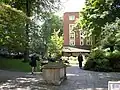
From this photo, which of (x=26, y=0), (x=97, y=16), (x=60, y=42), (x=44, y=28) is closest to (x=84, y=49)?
(x=60, y=42)

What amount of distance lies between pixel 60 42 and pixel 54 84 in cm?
4966

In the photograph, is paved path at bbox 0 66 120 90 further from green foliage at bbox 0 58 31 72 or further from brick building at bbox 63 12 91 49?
brick building at bbox 63 12 91 49

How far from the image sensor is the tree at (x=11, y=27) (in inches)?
702

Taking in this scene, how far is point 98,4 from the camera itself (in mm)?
40094

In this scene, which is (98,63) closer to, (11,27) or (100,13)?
(100,13)

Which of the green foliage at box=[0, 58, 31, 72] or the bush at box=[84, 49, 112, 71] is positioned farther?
the green foliage at box=[0, 58, 31, 72]

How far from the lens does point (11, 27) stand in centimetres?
1961

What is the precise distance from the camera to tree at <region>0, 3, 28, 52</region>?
1784cm

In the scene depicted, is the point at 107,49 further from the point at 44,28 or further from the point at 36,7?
the point at 44,28

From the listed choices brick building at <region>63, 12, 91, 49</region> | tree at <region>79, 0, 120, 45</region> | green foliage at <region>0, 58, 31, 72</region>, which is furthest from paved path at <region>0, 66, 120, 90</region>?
brick building at <region>63, 12, 91, 49</region>

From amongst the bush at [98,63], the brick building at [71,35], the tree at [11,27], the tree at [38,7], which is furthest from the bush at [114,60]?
the brick building at [71,35]

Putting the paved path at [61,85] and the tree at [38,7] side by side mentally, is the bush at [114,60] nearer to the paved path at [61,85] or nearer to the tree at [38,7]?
the paved path at [61,85]

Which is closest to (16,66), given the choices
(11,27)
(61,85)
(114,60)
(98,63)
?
(98,63)

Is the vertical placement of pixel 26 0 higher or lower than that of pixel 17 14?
higher
